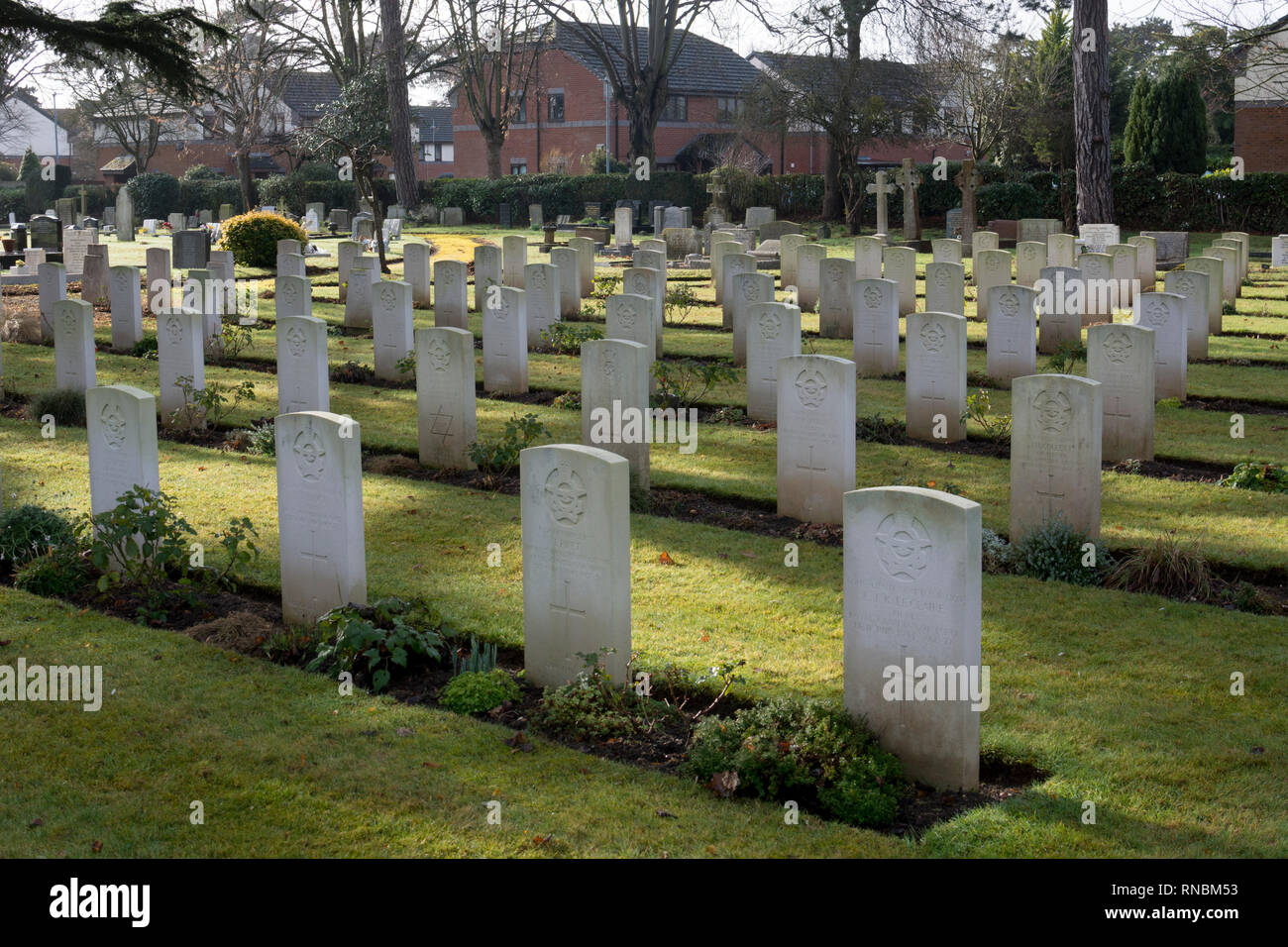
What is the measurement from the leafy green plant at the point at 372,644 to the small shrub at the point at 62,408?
762 cm

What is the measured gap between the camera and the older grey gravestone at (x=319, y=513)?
7.58 metres

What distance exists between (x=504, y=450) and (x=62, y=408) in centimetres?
557

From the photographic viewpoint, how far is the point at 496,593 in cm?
825

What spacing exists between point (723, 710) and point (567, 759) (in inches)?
38.8

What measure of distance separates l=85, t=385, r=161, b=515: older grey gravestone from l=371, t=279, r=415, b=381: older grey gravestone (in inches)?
272

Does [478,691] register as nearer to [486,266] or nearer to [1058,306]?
[1058,306]

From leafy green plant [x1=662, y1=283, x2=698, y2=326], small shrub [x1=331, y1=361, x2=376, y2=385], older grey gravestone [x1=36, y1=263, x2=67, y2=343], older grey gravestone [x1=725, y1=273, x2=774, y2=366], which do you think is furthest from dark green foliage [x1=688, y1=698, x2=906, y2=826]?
older grey gravestone [x1=36, y1=263, x2=67, y2=343]

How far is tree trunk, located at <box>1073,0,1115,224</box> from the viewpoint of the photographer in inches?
1098

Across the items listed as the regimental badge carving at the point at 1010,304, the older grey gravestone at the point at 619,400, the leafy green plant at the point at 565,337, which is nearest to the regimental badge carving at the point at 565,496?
the older grey gravestone at the point at 619,400

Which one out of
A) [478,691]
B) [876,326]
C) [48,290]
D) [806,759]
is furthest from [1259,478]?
[48,290]

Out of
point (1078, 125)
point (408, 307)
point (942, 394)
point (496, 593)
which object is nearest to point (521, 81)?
point (1078, 125)

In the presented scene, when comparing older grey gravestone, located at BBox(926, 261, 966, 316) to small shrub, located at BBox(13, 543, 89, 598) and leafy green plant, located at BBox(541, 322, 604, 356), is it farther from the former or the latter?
small shrub, located at BBox(13, 543, 89, 598)

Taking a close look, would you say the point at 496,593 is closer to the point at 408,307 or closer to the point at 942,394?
the point at 942,394

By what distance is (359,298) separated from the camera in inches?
797
